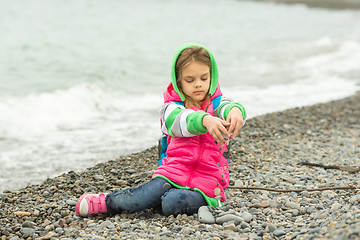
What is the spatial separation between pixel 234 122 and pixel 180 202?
2.73 feet

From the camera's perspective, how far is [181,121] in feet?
11.6

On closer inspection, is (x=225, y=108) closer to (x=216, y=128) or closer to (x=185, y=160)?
(x=216, y=128)

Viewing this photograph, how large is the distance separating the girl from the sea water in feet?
7.41

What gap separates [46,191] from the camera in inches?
182

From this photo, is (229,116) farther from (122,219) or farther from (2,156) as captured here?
(2,156)

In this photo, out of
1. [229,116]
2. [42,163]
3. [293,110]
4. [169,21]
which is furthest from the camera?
[169,21]

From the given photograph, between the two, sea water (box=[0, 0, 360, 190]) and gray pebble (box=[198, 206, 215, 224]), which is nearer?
gray pebble (box=[198, 206, 215, 224])

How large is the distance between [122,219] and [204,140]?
0.98 m

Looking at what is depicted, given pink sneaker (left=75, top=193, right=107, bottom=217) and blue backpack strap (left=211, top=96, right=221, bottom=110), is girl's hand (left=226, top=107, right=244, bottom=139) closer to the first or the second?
blue backpack strap (left=211, top=96, right=221, bottom=110)

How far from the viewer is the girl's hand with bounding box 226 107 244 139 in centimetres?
334

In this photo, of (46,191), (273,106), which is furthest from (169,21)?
(46,191)

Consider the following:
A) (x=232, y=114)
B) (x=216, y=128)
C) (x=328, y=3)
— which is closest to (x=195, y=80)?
(x=232, y=114)

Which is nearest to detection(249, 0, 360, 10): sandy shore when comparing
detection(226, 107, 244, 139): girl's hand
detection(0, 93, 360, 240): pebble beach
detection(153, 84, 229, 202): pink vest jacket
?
detection(0, 93, 360, 240): pebble beach

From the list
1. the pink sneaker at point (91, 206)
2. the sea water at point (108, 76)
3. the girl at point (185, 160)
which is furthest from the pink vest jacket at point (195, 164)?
the sea water at point (108, 76)
